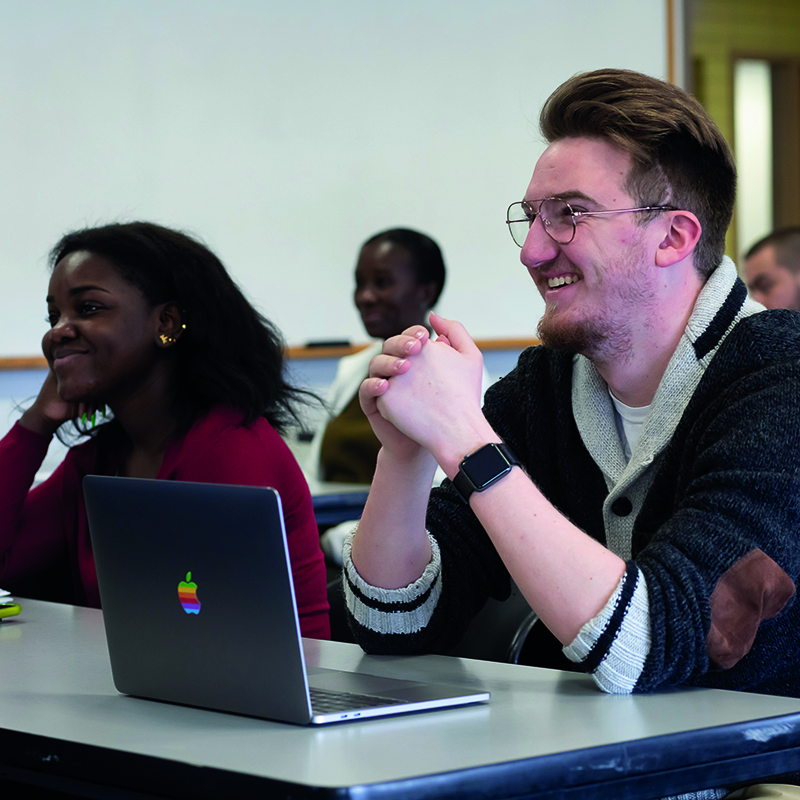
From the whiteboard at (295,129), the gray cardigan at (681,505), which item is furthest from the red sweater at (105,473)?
the whiteboard at (295,129)

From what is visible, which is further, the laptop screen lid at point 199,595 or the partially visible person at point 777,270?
the partially visible person at point 777,270

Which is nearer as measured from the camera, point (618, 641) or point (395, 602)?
point (618, 641)

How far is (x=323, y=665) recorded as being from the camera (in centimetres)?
118

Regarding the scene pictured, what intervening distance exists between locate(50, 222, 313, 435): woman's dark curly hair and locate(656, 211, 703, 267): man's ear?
74cm

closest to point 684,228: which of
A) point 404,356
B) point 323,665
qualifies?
point 404,356

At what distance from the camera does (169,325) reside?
187 centimetres

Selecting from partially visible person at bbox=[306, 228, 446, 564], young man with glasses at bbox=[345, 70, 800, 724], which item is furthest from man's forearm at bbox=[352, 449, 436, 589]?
partially visible person at bbox=[306, 228, 446, 564]

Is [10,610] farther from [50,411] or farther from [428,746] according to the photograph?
[428,746]

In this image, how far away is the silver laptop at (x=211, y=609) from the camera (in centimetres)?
89

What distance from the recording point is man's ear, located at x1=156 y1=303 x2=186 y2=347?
6.10ft

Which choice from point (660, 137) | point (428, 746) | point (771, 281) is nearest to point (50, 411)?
point (660, 137)

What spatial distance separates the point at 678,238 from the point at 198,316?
850 mm

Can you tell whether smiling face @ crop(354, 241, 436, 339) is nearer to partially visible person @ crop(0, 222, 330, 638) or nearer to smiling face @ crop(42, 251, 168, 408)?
partially visible person @ crop(0, 222, 330, 638)

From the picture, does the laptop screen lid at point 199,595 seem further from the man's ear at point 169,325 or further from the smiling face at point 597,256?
the man's ear at point 169,325
